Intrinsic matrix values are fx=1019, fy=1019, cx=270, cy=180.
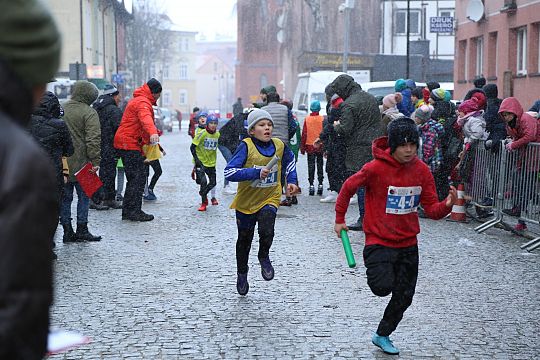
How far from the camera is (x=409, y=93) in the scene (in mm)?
17016

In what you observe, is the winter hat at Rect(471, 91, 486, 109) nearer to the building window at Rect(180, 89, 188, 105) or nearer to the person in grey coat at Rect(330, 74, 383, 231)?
the person in grey coat at Rect(330, 74, 383, 231)

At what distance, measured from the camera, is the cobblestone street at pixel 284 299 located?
655 centimetres

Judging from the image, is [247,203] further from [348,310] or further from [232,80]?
[232,80]

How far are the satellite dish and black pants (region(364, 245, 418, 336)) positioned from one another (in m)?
28.1

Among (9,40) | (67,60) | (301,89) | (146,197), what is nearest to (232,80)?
(67,60)

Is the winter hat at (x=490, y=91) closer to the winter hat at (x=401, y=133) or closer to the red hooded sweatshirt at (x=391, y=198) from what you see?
the red hooded sweatshirt at (x=391, y=198)

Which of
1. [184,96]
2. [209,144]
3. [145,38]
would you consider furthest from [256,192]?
[184,96]

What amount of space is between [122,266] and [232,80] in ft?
593

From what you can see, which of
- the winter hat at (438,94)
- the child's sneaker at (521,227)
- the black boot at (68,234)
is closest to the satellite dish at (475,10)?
the winter hat at (438,94)

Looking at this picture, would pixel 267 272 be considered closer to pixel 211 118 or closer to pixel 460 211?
pixel 460 211

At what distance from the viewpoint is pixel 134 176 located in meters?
14.1

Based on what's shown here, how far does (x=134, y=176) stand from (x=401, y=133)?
8.11m

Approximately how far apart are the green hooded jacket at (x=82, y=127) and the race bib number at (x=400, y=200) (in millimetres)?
6177

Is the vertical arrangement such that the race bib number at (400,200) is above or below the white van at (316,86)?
below
